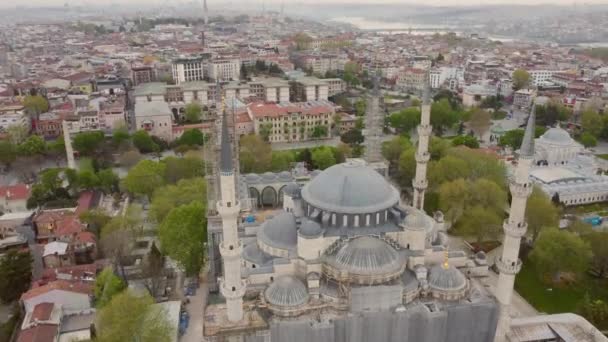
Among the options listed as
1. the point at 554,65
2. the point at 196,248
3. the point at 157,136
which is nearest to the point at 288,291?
the point at 196,248

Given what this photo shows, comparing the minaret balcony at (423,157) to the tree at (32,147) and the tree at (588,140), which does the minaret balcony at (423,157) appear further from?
the tree at (32,147)

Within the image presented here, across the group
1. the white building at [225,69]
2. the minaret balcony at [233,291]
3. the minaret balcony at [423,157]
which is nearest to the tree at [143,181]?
the minaret balcony at [233,291]

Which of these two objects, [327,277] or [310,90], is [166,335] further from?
[310,90]

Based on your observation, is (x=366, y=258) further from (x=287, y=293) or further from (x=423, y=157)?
(x=423, y=157)

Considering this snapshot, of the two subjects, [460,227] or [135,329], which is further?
[460,227]

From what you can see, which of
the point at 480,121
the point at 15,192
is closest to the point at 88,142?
the point at 15,192

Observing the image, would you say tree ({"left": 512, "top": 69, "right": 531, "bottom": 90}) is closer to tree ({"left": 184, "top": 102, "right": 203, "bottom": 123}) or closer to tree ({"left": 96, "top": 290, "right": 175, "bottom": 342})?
tree ({"left": 184, "top": 102, "right": 203, "bottom": 123})
